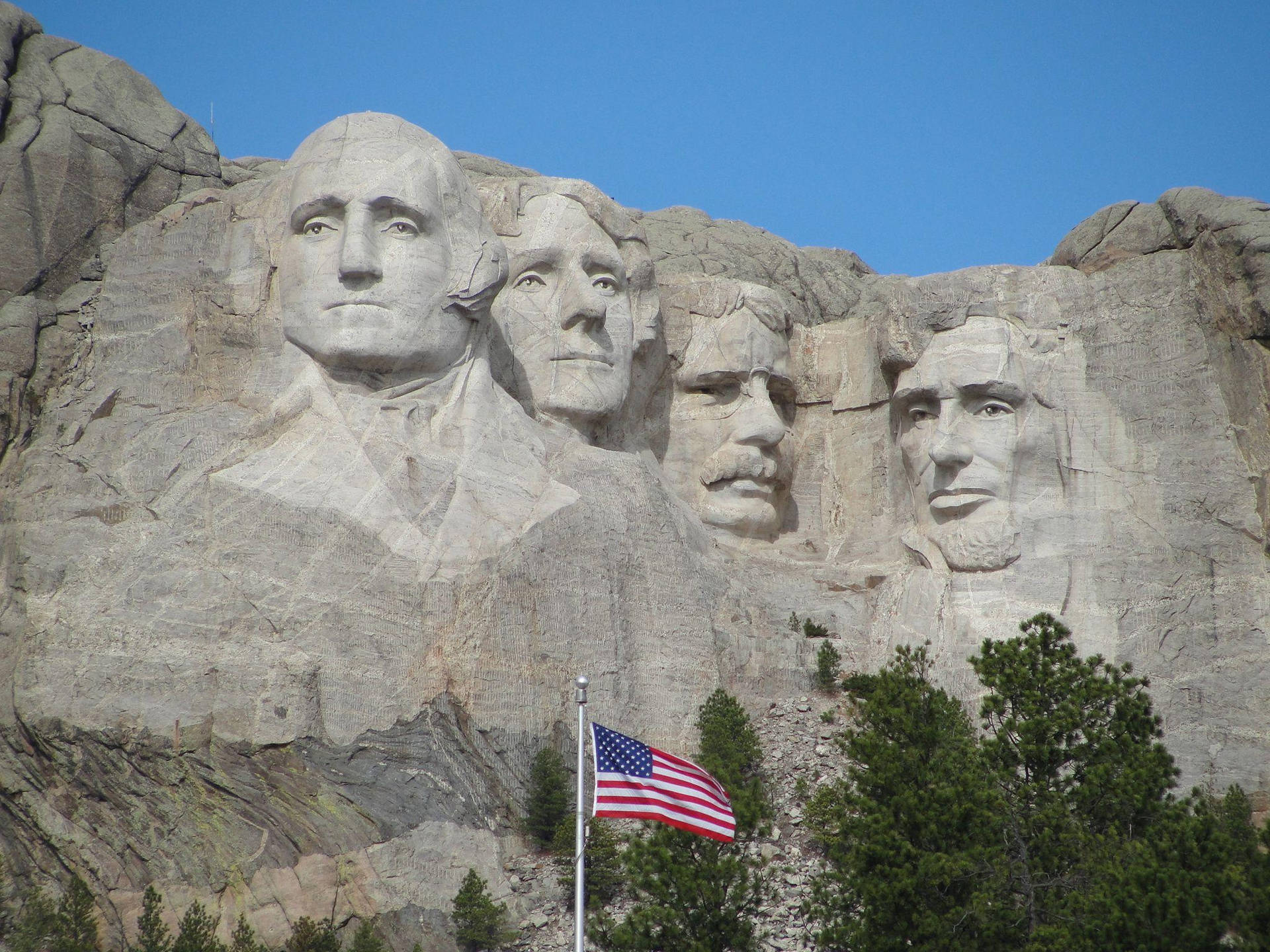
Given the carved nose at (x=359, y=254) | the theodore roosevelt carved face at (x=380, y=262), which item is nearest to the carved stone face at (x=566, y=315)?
the theodore roosevelt carved face at (x=380, y=262)

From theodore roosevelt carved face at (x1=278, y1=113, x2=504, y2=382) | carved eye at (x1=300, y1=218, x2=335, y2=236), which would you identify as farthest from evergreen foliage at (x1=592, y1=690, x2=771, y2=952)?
carved eye at (x1=300, y1=218, x2=335, y2=236)

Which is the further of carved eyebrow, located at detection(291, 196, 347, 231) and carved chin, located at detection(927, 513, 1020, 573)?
carved chin, located at detection(927, 513, 1020, 573)

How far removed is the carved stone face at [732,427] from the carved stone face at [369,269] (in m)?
4.03

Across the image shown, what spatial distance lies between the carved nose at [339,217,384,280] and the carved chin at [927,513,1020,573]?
779 cm

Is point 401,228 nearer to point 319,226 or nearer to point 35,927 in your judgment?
point 319,226

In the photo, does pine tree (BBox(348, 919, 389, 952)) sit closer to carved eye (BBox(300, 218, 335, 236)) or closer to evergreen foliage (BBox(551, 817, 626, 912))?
evergreen foliage (BBox(551, 817, 626, 912))

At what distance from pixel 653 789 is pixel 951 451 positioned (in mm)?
9191

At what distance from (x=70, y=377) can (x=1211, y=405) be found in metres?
13.8

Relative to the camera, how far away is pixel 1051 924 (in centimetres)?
1959

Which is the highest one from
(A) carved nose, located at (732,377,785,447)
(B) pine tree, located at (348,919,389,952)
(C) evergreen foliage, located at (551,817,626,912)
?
(A) carved nose, located at (732,377,785,447)

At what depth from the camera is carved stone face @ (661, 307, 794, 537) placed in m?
28.4

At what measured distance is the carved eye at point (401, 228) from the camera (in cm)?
2555

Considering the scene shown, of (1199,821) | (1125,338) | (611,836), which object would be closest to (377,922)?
(611,836)

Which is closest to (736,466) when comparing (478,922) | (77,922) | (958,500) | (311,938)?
(958,500)
